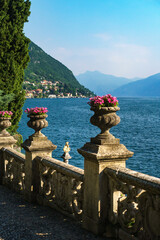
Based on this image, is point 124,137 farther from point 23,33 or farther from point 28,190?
point 28,190

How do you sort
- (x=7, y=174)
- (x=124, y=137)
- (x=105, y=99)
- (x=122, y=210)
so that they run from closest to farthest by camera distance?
(x=122, y=210) → (x=105, y=99) → (x=7, y=174) → (x=124, y=137)

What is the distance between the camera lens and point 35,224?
543 cm

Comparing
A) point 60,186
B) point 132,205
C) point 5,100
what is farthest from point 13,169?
point 5,100

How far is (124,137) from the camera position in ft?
152

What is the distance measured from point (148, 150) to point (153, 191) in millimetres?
32158

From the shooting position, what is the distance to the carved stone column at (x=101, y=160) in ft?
15.4

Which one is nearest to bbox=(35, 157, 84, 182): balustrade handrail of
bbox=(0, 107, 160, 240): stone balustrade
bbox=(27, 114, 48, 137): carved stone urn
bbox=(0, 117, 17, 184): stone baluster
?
bbox=(0, 107, 160, 240): stone balustrade

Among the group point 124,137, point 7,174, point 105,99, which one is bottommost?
point 124,137

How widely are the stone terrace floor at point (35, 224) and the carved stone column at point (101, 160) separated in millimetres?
337

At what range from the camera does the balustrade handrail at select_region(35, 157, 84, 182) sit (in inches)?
208

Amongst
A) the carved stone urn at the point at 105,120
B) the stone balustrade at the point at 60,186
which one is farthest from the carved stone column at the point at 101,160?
the stone balustrade at the point at 60,186

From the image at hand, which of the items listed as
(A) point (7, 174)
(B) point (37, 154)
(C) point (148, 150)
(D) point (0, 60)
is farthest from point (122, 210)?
(C) point (148, 150)

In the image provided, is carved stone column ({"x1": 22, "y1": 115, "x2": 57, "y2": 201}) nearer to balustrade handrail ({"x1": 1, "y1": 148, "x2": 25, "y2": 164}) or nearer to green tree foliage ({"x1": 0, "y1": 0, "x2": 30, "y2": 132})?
balustrade handrail ({"x1": 1, "y1": 148, "x2": 25, "y2": 164})

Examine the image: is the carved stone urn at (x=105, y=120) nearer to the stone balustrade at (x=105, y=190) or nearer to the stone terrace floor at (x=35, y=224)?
the stone balustrade at (x=105, y=190)
